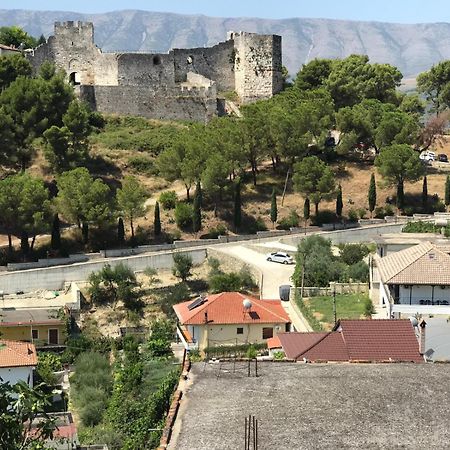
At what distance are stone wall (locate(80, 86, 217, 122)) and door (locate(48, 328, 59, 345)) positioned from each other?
24.8 metres

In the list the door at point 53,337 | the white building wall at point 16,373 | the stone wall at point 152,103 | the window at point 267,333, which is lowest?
the door at point 53,337

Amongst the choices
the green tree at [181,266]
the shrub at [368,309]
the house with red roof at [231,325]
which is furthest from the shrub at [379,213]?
the shrub at [368,309]

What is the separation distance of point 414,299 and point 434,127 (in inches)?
1163

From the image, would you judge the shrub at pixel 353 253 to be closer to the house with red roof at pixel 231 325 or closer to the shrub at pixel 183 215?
the shrub at pixel 183 215

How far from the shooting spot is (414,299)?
1229 inches

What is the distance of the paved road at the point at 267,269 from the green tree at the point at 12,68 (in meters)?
18.1

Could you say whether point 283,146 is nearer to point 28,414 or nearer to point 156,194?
point 156,194

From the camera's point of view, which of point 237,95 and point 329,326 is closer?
point 329,326

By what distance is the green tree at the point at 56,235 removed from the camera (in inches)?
1713

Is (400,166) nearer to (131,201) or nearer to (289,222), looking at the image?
(289,222)

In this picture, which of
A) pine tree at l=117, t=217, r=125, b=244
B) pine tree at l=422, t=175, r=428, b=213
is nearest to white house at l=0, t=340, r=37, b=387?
pine tree at l=117, t=217, r=125, b=244

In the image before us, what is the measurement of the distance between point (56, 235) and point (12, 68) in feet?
50.9

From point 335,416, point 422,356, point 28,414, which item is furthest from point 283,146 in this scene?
point 28,414

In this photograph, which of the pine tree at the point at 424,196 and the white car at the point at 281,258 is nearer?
the white car at the point at 281,258
